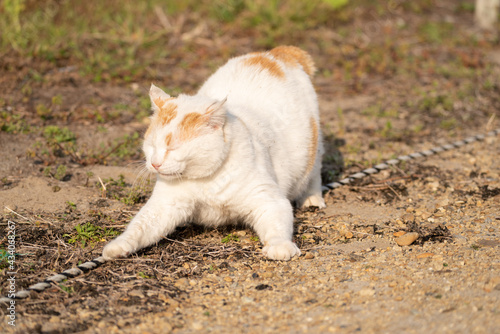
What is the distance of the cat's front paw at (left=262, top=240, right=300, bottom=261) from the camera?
336cm

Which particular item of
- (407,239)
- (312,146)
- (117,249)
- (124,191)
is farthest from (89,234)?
(407,239)

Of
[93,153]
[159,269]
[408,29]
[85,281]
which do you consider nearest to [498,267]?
[159,269]

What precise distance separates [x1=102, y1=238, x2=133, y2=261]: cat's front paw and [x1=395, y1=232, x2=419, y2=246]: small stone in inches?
68.5

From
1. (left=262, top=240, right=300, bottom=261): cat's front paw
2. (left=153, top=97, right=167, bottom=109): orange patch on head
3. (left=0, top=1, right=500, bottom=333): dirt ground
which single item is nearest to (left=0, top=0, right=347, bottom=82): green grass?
(left=0, top=1, right=500, bottom=333): dirt ground

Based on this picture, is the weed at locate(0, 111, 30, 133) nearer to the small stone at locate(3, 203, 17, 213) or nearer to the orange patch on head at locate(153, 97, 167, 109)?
the small stone at locate(3, 203, 17, 213)

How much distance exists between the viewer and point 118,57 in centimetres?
744

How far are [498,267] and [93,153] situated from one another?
3630 millimetres

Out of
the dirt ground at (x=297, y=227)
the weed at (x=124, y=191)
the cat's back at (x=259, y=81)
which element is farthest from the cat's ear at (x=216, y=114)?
the weed at (x=124, y=191)

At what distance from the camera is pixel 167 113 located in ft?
11.2

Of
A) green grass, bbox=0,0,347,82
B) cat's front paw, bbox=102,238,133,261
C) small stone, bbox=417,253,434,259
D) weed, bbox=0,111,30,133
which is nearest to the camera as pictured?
cat's front paw, bbox=102,238,133,261

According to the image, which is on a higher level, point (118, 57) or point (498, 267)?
point (118, 57)

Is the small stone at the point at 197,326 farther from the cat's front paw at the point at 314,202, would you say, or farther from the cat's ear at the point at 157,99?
the cat's front paw at the point at 314,202

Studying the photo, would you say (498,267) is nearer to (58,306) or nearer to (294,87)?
(294,87)

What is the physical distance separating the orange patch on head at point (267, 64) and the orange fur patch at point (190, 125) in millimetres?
1191
